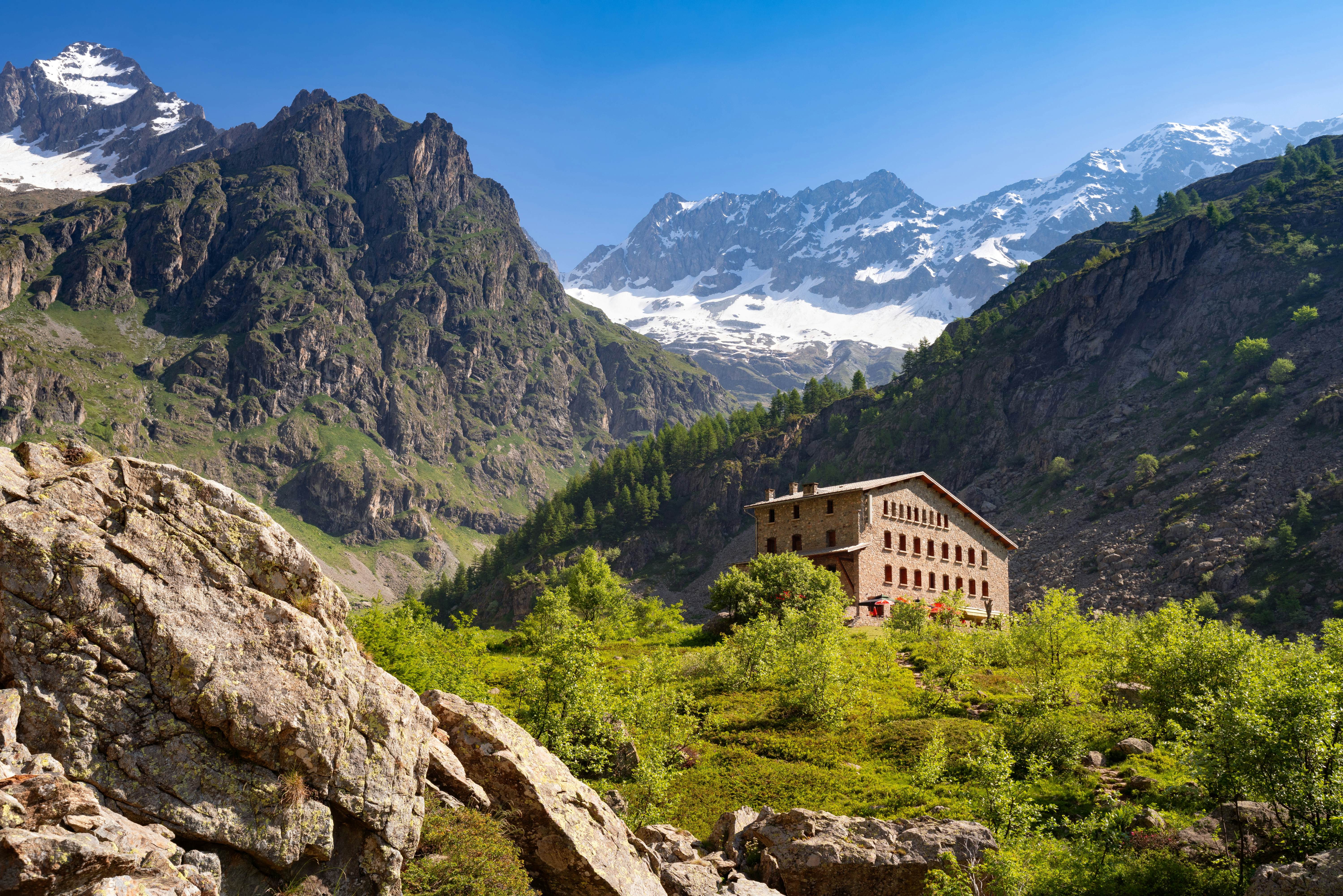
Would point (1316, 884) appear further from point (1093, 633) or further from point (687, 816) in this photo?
point (1093, 633)

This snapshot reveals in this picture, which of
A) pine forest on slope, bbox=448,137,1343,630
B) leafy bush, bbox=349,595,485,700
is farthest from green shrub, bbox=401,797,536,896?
pine forest on slope, bbox=448,137,1343,630

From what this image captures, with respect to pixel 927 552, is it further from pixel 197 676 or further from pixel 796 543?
pixel 197 676

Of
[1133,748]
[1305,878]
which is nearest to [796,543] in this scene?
[1133,748]

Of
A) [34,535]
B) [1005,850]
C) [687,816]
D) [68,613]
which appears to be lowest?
[687,816]

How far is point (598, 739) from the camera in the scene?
28109 mm

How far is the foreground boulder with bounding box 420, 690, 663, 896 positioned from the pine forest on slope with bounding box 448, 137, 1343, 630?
296ft

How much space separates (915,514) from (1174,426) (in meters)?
81.5

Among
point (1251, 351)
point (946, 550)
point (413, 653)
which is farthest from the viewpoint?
point (1251, 351)

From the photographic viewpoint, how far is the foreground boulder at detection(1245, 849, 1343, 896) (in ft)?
52.9

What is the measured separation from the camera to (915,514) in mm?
76750

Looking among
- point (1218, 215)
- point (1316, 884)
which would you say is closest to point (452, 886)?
point (1316, 884)

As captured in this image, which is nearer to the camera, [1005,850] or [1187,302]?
[1005,850]

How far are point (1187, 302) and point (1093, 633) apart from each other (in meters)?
148

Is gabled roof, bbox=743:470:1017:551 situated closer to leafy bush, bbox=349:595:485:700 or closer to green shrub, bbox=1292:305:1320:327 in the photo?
leafy bush, bbox=349:595:485:700
